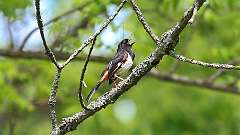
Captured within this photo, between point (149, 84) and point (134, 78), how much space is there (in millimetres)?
11829

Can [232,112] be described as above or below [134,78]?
above

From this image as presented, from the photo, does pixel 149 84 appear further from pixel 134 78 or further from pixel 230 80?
pixel 134 78

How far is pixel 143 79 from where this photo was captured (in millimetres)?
14367

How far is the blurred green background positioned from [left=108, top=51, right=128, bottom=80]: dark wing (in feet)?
9.38

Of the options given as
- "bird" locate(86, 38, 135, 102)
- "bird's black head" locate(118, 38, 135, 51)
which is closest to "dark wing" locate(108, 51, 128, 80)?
"bird" locate(86, 38, 135, 102)

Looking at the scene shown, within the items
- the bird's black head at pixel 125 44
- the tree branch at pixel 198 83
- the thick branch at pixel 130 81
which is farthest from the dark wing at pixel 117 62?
the tree branch at pixel 198 83

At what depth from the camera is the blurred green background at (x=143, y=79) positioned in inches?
346

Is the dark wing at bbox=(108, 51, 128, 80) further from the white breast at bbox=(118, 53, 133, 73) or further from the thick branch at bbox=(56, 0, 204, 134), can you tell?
the thick branch at bbox=(56, 0, 204, 134)

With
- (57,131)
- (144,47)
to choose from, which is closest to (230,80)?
(144,47)

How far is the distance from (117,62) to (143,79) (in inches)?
374

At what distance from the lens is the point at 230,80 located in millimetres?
9867

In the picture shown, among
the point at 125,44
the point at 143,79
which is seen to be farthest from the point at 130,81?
the point at 143,79

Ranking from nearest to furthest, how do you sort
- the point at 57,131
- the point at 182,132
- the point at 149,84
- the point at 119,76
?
the point at 57,131, the point at 119,76, the point at 182,132, the point at 149,84

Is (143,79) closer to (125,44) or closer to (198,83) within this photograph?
(198,83)
